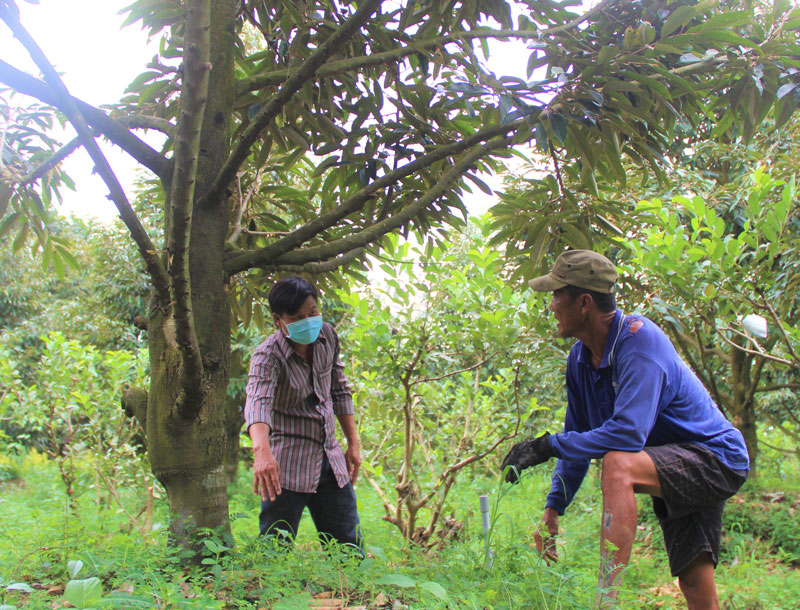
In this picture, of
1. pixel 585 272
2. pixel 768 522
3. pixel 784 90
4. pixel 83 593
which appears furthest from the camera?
pixel 768 522

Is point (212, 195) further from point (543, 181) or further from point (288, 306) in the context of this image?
point (543, 181)

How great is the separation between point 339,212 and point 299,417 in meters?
1.05

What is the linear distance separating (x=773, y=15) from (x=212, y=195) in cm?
218

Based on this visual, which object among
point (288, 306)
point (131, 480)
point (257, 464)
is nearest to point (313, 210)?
point (288, 306)

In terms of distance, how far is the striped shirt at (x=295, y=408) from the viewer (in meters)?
2.70

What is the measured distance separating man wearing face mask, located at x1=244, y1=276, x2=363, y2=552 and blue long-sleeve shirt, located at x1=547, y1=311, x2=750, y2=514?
1.07 meters

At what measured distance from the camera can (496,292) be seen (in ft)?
12.7

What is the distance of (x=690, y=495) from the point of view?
209 cm

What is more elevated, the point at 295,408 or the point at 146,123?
the point at 146,123

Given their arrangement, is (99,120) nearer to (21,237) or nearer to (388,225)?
(388,225)

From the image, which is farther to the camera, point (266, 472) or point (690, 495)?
point (266, 472)

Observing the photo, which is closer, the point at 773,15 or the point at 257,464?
the point at 773,15

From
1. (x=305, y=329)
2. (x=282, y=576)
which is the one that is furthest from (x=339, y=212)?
(x=282, y=576)

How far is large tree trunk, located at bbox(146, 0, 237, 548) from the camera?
7.32 ft
